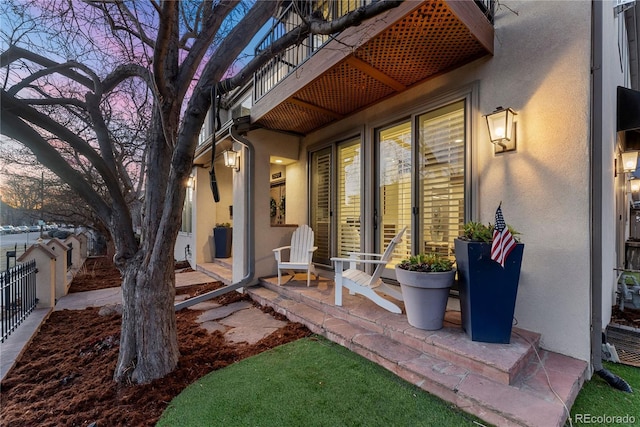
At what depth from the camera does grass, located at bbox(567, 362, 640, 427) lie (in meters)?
1.77

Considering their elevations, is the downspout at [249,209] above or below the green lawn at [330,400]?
→ above

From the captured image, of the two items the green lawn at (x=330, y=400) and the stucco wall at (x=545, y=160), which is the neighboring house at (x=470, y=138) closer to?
the stucco wall at (x=545, y=160)

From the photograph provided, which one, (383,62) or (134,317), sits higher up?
(383,62)

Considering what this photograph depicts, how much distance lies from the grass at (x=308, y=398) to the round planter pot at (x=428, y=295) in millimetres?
611

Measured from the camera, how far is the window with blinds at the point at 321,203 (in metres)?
4.93

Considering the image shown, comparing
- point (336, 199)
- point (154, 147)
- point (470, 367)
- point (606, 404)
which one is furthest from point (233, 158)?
point (606, 404)

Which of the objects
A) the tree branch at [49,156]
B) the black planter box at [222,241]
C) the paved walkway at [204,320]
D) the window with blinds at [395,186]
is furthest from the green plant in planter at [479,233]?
the black planter box at [222,241]

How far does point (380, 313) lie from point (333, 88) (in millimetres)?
2839

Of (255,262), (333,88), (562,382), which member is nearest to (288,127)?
(333,88)

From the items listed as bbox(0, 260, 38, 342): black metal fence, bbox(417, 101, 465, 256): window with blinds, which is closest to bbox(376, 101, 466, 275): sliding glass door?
bbox(417, 101, 465, 256): window with blinds

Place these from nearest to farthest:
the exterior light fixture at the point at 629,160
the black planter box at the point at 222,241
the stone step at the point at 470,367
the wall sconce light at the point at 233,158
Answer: the stone step at the point at 470,367
the exterior light fixture at the point at 629,160
the wall sconce light at the point at 233,158
the black planter box at the point at 222,241

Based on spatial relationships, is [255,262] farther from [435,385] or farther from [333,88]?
[435,385]

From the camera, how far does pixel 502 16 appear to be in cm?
279

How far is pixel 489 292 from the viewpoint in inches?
88.2
